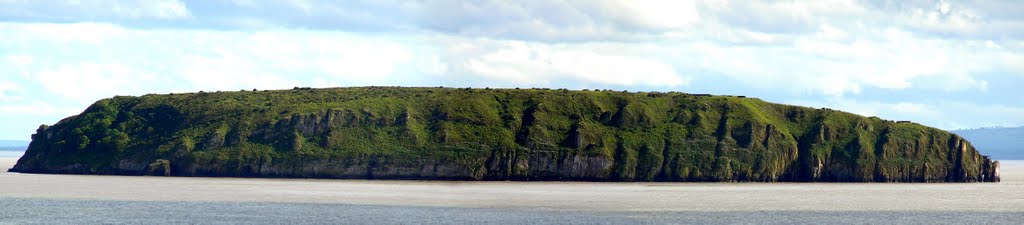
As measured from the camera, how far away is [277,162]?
17025 centimetres

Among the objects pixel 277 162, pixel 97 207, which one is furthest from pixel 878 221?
pixel 277 162

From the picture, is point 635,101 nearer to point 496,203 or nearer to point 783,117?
point 783,117

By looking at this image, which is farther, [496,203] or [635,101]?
[635,101]

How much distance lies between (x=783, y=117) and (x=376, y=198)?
3571 inches

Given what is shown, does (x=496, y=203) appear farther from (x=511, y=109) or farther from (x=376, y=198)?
(x=511, y=109)

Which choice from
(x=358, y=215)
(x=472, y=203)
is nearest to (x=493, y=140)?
(x=472, y=203)

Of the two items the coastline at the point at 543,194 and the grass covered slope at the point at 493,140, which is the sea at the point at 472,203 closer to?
the coastline at the point at 543,194

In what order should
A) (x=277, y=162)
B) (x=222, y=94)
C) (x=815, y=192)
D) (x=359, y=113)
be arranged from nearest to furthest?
(x=815, y=192) → (x=277, y=162) → (x=359, y=113) → (x=222, y=94)

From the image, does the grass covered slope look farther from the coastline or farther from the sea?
the sea

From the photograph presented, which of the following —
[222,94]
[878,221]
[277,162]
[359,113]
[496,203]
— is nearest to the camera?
[878,221]

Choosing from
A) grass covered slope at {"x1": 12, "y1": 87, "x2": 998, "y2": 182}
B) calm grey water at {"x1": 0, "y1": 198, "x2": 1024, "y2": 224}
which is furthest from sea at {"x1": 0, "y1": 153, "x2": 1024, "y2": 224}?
grass covered slope at {"x1": 12, "y1": 87, "x2": 998, "y2": 182}

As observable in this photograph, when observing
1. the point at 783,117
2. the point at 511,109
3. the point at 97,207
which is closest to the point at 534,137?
the point at 511,109

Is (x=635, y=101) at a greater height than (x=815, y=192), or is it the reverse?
(x=635, y=101)

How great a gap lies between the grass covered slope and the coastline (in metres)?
6.42
